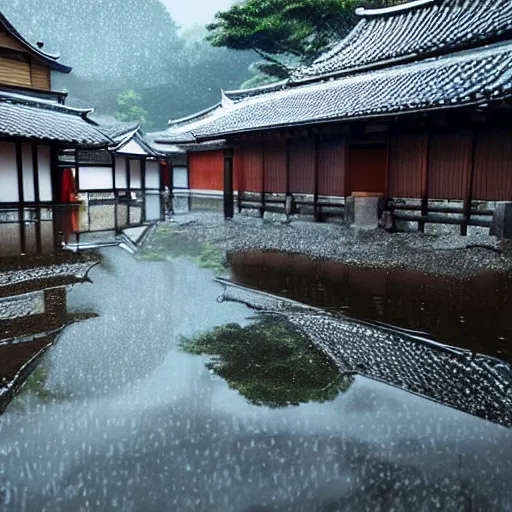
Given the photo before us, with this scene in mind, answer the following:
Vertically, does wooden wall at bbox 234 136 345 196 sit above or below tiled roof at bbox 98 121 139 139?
below

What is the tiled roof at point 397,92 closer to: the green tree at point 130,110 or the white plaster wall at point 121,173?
the white plaster wall at point 121,173

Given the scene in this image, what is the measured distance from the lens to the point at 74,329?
5.93 m

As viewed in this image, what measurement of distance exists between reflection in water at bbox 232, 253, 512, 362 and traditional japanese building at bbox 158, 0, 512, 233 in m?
5.01

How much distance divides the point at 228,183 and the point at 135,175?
19.9m

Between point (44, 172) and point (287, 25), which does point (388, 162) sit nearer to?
point (44, 172)

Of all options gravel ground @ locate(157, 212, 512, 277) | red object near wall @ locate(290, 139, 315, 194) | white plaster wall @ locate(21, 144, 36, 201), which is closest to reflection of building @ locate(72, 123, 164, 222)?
white plaster wall @ locate(21, 144, 36, 201)

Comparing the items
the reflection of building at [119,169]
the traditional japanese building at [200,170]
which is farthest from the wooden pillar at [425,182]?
the reflection of building at [119,169]

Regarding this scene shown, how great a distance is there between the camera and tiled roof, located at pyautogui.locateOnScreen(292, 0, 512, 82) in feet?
47.4

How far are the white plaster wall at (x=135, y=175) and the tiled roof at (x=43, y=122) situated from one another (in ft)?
32.0

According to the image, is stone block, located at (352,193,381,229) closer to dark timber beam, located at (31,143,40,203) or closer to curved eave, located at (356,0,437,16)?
curved eave, located at (356,0,437,16)

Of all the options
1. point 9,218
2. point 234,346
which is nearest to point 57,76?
point 9,218

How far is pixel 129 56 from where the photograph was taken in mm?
96438

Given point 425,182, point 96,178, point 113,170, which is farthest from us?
point 113,170

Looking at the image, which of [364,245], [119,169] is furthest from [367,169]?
[119,169]
